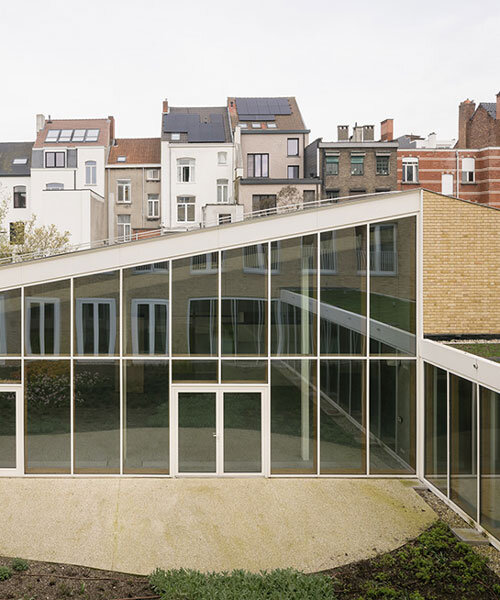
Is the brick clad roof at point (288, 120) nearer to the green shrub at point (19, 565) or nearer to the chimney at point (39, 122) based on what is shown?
the chimney at point (39, 122)

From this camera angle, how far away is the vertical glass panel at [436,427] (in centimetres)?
1330

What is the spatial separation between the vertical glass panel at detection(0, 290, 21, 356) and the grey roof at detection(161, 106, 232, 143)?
29.0 m

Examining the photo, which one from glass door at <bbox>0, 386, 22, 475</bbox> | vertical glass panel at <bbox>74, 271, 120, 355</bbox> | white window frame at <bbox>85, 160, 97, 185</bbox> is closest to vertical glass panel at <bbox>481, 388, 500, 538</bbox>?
vertical glass panel at <bbox>74, 271, 120, 355</bbox>

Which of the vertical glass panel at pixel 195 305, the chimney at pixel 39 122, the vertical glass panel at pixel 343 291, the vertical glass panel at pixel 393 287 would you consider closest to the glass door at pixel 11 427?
the vertical glass panel at pixel 195 305

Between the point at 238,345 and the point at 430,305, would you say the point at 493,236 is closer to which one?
the point at 430,305

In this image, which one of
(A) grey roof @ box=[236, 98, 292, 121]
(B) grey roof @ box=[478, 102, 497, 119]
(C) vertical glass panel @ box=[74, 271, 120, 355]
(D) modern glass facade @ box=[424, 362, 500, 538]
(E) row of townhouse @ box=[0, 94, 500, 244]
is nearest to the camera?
(D) modern glass facade @ box=[424, 362, 500, 538]

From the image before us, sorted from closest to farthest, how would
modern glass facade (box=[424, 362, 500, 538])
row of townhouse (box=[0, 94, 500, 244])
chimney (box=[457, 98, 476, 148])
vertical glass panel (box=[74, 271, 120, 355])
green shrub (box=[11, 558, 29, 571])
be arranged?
green shrub (box=[11, 558, 29, 571]), modern glass facade (box=[424, 362, 500, 538]), vertical glass panel (box=[74, 271, 120, 355]), row of townhouse (box=[0, 94, 500, 244]), chimney (box=[457, 98, 476, 148])

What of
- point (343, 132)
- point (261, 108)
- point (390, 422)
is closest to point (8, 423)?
point (390, 422)

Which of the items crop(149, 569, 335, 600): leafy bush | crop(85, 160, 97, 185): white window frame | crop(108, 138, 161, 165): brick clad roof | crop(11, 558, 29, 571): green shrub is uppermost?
crop(108, 138, 161, 165): brick clad roof

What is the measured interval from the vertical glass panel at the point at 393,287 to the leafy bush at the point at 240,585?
20.6ft

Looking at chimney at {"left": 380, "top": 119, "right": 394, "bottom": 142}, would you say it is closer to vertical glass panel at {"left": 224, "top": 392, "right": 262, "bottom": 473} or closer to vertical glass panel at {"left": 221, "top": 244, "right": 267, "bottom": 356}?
vertical glass panel at {"left": 221, "top": 244, "right": 267, "bottom": 356}

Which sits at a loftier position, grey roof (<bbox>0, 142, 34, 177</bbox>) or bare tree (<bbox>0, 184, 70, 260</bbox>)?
grey roof (<bbox>0, 142, 34, 177</bbox>)

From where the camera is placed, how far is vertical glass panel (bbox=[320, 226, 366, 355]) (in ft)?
47.8

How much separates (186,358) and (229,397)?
129cm
